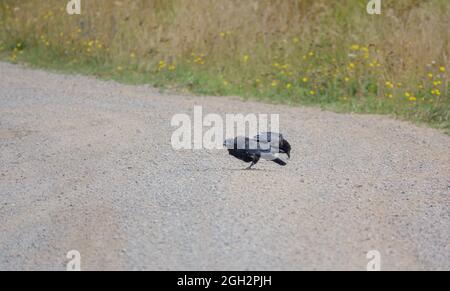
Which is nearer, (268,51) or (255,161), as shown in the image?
(255,161)

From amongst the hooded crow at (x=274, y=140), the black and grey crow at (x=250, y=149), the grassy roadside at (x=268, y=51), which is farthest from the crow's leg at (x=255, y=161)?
the grassy roadside at (x=268, y=51)

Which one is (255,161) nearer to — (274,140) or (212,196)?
(274,140)

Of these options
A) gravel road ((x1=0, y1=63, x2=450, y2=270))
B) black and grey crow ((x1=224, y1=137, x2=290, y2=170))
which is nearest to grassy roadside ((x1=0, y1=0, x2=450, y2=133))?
gravel road ((x1=0, y1=63, x2=450, y2=270))

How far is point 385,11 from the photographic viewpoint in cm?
1410

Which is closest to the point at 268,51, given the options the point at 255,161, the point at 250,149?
the point at 255,161

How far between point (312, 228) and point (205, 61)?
8.12 meters

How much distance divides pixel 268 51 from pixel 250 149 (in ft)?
21.4

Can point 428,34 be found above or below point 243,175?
above

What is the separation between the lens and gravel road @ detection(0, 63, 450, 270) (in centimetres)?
570

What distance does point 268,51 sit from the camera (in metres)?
13.8

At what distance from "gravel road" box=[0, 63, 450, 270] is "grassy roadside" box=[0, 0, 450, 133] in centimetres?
103

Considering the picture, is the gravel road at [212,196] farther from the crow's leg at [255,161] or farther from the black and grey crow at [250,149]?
the black and grey crow at [250,149]
